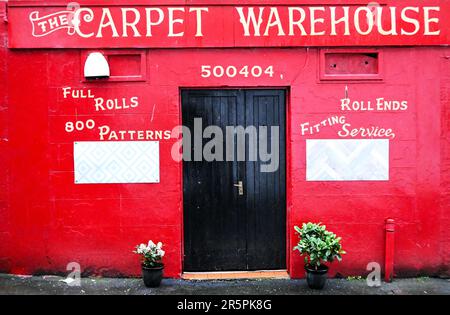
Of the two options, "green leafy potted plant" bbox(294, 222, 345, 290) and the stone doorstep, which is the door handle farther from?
the stone doorstep

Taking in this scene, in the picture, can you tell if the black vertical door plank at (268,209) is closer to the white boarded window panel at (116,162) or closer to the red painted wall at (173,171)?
the red painted wall at (173,171)

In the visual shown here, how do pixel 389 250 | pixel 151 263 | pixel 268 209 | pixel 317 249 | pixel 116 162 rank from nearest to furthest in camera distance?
pixel 317 249, pixel 151 263, pixel 389 250, pixel 116 162, pixel 268 209

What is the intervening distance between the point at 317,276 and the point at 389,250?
1.14m

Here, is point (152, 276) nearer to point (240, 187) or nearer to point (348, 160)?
point (240, 187)

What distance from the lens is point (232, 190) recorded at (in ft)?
23.7

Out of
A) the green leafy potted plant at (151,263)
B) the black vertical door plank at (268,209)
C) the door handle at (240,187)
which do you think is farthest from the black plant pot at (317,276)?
the green leafy potted plant at (151,263)

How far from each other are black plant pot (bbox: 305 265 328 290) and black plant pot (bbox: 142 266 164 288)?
1979 millimetres

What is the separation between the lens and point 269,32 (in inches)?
274

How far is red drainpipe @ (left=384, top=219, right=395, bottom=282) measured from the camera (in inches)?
272

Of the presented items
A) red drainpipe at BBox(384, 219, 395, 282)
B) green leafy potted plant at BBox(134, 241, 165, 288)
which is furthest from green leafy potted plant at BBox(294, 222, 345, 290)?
green leafy potted plant at BBox(134, 241, 165, 288)

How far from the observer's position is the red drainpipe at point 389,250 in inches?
272

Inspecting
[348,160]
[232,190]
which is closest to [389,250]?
[348,160]

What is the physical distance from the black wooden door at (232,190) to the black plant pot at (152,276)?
2.12 ft

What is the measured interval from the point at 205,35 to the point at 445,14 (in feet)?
11.0
